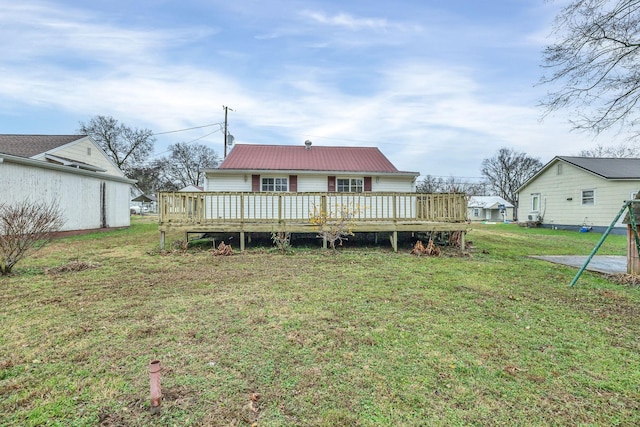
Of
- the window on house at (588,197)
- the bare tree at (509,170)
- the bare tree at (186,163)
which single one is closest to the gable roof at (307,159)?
the window on house at (588,197)

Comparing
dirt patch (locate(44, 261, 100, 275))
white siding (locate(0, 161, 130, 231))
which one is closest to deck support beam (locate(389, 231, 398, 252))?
dirt patch (locate(44, 261, 100, 275))

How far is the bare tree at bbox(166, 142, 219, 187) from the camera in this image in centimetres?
4459

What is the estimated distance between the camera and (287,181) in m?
12.2

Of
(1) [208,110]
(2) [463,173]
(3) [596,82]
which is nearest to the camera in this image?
(3) [596,82]

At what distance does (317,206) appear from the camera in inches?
338

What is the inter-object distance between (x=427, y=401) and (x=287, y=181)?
1067 centimetres

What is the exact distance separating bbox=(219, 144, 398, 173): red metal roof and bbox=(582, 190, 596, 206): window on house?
42.0 feet

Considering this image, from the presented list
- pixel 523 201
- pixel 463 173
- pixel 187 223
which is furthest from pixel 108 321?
pixel 463 173

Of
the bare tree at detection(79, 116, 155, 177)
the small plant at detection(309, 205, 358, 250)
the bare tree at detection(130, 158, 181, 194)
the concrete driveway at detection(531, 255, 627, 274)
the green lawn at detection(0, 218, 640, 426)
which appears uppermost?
the bare tree at detection(79, 116, 155, 177)

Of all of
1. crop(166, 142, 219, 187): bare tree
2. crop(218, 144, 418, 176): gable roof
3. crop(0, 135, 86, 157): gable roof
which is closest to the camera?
crop(218, 144, 418, 176): gable roof

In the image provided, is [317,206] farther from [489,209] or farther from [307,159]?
[489,209]

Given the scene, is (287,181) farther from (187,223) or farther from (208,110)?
(208,110)

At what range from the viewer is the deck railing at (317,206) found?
8.34 meters

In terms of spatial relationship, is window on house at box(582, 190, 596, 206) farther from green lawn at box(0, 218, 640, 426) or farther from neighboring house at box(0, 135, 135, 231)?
neighboring house at box(0, 135, 135, 231)
